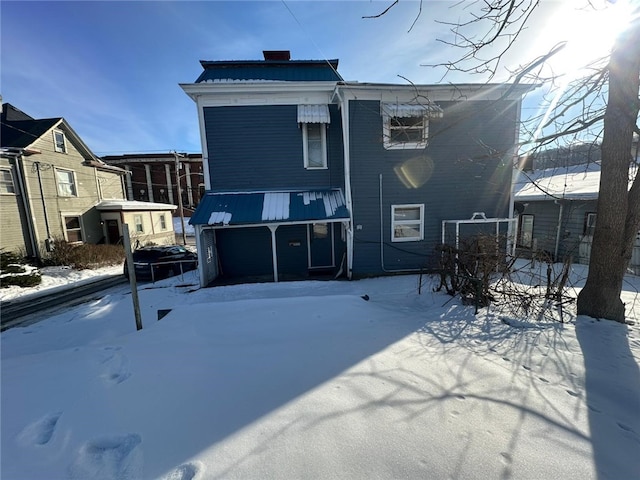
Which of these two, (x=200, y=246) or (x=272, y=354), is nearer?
(x=272, y=354)

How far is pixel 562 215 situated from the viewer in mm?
11641

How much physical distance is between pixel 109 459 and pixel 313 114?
29.8 ft

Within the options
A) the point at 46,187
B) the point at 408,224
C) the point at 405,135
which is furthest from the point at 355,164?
the point at 46,187

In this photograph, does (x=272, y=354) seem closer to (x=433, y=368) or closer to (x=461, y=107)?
(x=433, y=368)

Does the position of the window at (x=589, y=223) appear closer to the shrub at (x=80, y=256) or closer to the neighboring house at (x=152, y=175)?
the shrub at (x=80, y=256)

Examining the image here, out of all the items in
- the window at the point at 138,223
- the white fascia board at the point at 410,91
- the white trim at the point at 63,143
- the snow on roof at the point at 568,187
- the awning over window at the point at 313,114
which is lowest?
the window at the point at 138,223

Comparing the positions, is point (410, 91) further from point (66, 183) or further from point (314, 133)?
point (66, 183)

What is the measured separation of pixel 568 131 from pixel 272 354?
601 cm

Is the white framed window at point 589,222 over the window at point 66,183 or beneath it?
beneath

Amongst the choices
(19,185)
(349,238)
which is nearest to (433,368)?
(349,238)

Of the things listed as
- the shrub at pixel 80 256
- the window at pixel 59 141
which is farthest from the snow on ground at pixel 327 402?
the window at pixel 59 141

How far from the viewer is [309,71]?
1013 cm

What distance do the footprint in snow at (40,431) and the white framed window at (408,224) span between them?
28.0 ft

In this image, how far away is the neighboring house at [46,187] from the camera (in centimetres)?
1302
